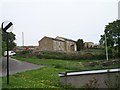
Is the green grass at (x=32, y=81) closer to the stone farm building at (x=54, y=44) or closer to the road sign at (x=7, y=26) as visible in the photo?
the road sign at (x=7, y=26)

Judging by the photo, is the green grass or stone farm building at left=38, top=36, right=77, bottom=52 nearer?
the green grass

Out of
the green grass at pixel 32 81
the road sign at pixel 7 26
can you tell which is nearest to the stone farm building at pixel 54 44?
the green grass at pixel 32 81

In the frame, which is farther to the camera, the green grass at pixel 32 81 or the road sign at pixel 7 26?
the road sign at pixel 7 26

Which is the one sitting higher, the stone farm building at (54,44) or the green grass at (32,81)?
the stone farm building at (54,44)

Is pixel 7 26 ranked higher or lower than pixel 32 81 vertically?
higher

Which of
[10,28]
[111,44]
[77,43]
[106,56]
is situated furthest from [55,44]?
[10,28]

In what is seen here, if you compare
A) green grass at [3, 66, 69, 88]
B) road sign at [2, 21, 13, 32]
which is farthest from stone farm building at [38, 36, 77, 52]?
road sign at [2, 21, 13, 32]

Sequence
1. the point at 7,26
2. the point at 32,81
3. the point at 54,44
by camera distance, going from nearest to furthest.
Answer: the point at 7,26
the point at 32,81
the point at 54,44

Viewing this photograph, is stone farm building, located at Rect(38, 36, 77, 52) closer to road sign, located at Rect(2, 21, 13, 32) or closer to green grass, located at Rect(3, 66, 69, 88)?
green grass, located at Rect(3, 66, 69, 88)

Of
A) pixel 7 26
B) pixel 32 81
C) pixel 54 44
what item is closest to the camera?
pixel 7 26

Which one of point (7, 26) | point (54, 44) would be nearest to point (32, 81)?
point (7, 26)

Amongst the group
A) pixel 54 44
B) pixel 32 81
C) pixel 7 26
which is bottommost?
pixel 32 81

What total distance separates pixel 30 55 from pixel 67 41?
128ft

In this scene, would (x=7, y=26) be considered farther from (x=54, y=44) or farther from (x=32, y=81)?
(x=54, y=44)
